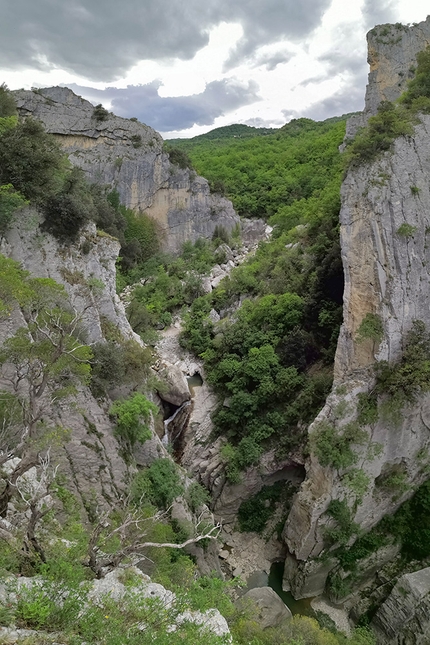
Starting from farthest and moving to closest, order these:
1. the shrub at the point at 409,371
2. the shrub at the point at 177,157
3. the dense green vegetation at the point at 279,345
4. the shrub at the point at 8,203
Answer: the shrub at the point at 177,157
the dense green vegetation at the point at 279,345
the shrub at the point at 409,371
the shrub at the point at 8,203

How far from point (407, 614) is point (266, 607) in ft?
17.7

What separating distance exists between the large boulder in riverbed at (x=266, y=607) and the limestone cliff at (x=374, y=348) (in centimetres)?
253

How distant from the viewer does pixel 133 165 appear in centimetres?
3881

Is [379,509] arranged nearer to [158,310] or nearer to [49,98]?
[158,310]

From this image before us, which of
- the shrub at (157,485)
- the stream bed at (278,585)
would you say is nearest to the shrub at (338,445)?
the shrub at (157,485)

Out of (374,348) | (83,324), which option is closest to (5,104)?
(83,324)

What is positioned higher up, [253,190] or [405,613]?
[253,190]

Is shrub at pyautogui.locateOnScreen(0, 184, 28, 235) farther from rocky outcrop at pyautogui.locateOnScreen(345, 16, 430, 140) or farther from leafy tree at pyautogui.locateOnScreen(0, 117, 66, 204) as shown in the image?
rocky outcrop at pyautogui.locateOnScreen(345, 16, 430, 140)

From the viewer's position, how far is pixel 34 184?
13.8m

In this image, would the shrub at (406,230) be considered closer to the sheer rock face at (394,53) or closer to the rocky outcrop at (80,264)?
the rocky outcrop at (80,264)

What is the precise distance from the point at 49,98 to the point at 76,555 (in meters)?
40.3

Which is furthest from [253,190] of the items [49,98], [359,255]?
[359,255]

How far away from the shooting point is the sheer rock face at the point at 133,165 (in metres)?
36.1

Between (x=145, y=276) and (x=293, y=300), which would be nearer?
(x=293, y=300)
